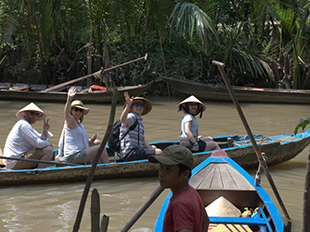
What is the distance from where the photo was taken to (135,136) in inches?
201

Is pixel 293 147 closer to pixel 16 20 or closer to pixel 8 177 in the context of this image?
pixel 8 177

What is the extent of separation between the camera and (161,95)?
1412cm

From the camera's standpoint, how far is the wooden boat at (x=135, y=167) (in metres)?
4.87

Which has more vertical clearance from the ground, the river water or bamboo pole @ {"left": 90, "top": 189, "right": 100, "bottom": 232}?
bamboo pole @ {"left": 90, "top": 189, "right": 100, "bottom": 232}

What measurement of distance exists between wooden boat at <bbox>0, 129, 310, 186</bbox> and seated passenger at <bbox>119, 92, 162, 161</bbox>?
0.38 ft

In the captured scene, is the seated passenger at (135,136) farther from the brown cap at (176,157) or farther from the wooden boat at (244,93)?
the wooden boat at (244,93)

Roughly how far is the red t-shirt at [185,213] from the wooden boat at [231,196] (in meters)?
1.21

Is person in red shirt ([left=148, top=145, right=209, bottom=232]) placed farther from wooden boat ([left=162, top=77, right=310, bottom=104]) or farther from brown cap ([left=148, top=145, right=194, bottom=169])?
wooden boat ([left=162, top=77, right=310, bottom=104])

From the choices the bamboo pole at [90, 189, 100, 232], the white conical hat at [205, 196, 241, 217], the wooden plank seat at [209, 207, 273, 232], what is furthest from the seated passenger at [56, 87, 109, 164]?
the bamboo pole at [90, 189, 100, 232]

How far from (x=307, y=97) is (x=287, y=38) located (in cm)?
445

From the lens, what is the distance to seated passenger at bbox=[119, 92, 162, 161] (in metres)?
4.98

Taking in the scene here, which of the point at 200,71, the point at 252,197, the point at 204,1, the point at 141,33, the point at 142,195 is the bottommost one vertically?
the point at 142,195

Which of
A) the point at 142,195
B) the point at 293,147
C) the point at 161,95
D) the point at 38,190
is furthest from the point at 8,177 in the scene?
the point at 161,95

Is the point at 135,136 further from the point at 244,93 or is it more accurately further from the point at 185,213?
the point at 244,93
